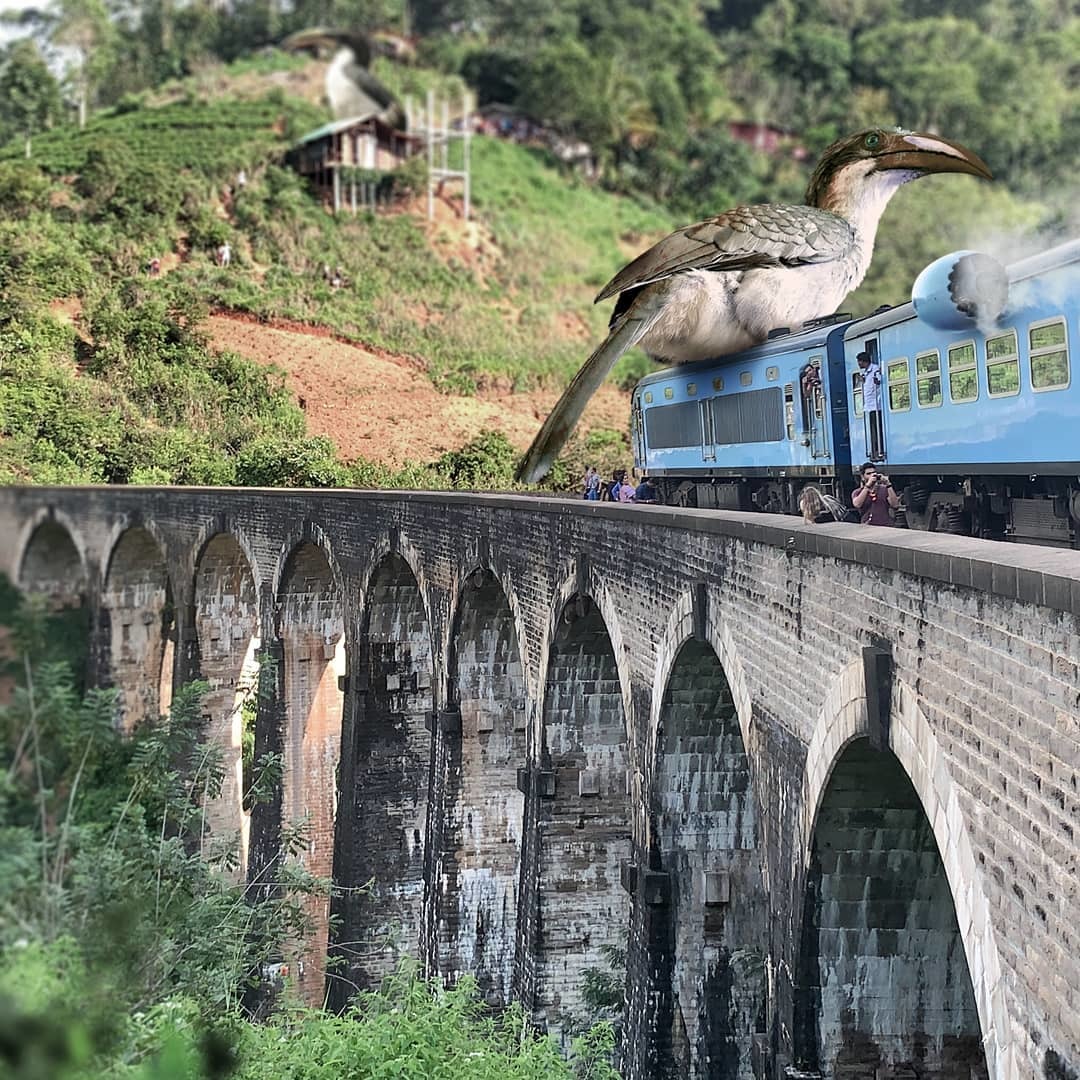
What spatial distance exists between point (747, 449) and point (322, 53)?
138ft

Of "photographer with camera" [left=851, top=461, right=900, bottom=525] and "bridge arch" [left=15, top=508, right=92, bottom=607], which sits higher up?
"photographer with camera" [left=851, top=461, right=900, bottom=525]

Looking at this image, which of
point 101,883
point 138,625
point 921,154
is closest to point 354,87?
point 921,154

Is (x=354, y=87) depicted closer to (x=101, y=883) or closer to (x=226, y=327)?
(x=226, y=327)

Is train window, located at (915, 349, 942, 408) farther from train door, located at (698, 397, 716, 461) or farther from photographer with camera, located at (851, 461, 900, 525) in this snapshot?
train door, located at (698, 397, 716, 461)

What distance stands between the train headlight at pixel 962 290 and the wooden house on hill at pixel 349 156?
21.8 feet

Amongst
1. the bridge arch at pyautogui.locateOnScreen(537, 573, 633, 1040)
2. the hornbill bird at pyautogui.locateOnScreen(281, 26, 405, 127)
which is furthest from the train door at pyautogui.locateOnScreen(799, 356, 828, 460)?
the hornbill bird at pyautogui.locateOnScreen(281, 26, 405, 127)

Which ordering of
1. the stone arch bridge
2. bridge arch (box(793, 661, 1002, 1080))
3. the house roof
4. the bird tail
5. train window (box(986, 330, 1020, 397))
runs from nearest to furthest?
1. the stone arch bridge
2. the bird tail
3. bridge arch (box(793, 661, 1002, 1080))
4. train window (box(986, 330, 1020, 397))
5. the house roof

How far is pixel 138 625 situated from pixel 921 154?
27.8 feet

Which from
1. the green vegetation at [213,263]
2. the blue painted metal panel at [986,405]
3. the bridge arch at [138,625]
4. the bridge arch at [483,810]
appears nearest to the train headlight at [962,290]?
the blue painted metal panel at [986,405]

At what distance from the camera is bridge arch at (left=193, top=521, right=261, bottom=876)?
6.28 metres

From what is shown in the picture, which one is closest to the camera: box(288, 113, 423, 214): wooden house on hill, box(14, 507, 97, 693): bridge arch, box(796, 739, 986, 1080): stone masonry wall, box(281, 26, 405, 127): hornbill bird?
box(14, 507, 97, 693): bridge arch

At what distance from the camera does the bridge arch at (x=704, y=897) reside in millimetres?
12953

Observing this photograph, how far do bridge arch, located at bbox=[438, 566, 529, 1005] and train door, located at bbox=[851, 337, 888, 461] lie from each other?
665cm

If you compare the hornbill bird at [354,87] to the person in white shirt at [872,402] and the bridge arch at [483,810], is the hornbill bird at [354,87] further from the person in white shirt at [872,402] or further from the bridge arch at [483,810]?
the person in white shirt at [872,402]
